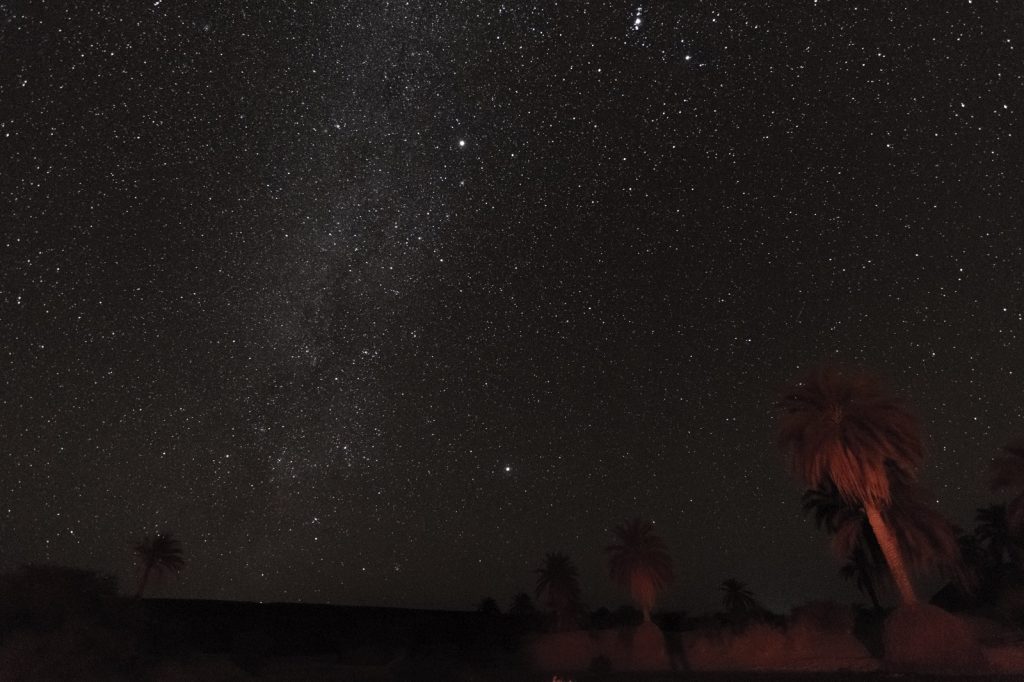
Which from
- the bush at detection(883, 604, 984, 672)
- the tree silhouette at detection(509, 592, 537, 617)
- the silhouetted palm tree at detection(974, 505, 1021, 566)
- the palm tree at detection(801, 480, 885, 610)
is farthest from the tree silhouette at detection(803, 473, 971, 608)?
the tree silhouette at detection(509, 592, 537, 617)

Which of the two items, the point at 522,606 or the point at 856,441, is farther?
the point at 522,606

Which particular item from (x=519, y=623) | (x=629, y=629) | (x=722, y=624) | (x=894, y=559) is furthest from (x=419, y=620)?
(x=894, y=559)

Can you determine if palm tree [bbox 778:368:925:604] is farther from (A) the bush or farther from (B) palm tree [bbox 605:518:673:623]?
(B) palm tree [bbox 605:518:673:623]

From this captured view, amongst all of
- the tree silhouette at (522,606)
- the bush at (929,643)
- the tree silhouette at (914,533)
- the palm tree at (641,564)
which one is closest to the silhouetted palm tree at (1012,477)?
the tree silhouette at (914,533)

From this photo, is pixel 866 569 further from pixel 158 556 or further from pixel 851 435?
pixel 158 556

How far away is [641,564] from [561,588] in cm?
908

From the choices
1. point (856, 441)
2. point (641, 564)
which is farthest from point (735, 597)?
point (856, 441)

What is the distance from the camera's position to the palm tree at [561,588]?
2327 inches

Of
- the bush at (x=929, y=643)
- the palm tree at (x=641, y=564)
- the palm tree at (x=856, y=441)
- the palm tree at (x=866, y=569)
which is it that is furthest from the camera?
the palm tree at (x=641, y=564)

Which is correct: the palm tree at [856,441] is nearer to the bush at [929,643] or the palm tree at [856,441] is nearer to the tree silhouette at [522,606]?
the bush at [929,643]

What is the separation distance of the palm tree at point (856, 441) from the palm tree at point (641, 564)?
81.6 ft

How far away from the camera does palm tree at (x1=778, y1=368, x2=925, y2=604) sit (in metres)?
29.0

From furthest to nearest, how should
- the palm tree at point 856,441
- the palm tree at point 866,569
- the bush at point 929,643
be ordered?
the palm tree at point 866,569, the palm tree at point 856,441, the bush at point 929,643

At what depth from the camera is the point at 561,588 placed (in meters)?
60.9
